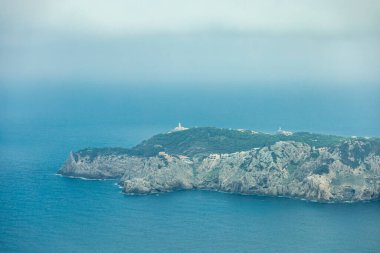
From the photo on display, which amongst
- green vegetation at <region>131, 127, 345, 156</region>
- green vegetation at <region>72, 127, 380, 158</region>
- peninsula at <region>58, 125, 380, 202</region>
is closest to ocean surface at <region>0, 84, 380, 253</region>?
peninsula at <region>58, 125, 380, 202</region>

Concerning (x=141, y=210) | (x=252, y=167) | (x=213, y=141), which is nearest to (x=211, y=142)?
(x=213, y=141)

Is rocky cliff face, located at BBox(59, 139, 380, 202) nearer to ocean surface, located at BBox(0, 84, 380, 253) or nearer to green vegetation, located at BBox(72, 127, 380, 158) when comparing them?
green vegetation, located at BBox(72, 127, 380, 158)

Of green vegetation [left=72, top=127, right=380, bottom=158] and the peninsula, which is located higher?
green vegetation [left=72, top=127, right=380, bottom=158]

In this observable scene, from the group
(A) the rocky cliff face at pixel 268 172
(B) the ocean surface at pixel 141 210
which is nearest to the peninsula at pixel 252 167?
(A) the rocky cliff face at pixel 268 172

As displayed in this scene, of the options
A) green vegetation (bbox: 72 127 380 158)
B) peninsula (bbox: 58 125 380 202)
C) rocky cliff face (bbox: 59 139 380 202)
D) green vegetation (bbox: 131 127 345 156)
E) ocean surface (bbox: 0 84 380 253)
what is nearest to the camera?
ocean surface (bbox: 0 84 380 253)

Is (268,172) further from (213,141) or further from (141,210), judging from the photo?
(141,210)

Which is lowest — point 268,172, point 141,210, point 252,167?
point 141,210

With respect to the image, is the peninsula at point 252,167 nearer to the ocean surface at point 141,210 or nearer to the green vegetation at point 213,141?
the green vegetation at point 213,141
